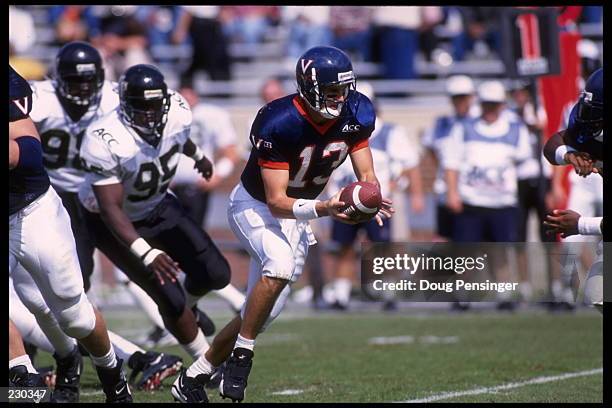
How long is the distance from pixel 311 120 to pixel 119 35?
30.6 feet

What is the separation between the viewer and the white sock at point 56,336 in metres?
5.50

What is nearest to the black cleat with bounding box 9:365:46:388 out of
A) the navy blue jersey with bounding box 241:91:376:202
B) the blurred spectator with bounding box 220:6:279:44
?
the navy blue jersey with bounding box 241:91:376:202

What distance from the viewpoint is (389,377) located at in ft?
21.1

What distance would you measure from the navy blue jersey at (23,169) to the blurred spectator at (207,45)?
8.66m

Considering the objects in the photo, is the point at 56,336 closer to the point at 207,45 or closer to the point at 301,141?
the point at 301,141

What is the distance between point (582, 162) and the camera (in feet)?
18.2

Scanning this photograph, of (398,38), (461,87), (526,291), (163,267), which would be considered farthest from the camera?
(398,38)

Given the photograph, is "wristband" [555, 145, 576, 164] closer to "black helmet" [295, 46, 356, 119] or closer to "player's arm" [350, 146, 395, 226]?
"player's arm" [350, 146, 395, 226]

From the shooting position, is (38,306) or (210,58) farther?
(210,58)

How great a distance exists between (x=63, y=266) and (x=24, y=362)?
2.17 ft

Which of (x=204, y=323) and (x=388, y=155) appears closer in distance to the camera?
(x=204, y=323)

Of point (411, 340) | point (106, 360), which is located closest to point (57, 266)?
point (106, 360)
